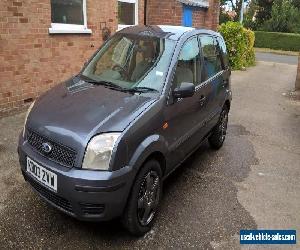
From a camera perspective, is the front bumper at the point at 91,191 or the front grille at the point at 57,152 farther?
the front grille at the point at 57,152

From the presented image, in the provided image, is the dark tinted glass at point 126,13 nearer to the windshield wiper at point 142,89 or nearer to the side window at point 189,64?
the side window at point 189,64

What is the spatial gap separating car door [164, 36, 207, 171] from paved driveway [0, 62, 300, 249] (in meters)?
0.56

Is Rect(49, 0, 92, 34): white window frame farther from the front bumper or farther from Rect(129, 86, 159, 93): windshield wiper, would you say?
the front bumper

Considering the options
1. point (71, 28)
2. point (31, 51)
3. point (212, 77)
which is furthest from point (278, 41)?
point (212, 77)

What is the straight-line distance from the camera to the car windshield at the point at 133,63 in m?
3.80

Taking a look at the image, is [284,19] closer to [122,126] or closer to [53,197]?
[122,126]

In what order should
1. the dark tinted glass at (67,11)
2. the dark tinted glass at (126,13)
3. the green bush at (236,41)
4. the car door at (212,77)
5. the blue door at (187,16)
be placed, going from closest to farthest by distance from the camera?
1. the car door at (212,77)
2. the dark tinted glass at (67,11)
3. the dark tinted glass at (126,13)
4. the blue door at (187,16)
5. the green bush at (236,41)

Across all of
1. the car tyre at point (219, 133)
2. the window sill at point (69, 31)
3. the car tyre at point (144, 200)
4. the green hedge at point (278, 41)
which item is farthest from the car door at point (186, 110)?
the green hedge at point (278, 41)

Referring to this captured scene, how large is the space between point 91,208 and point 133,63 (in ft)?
5.88

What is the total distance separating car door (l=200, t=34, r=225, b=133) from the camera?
15.5ft

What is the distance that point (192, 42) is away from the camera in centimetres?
445

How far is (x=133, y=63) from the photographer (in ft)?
13.3

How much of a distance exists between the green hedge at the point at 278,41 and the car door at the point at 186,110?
29.9 meters

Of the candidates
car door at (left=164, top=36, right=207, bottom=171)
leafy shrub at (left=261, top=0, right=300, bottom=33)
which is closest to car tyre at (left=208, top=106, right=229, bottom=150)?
car door at (left=164, top=36, right=207, bottom=171)
